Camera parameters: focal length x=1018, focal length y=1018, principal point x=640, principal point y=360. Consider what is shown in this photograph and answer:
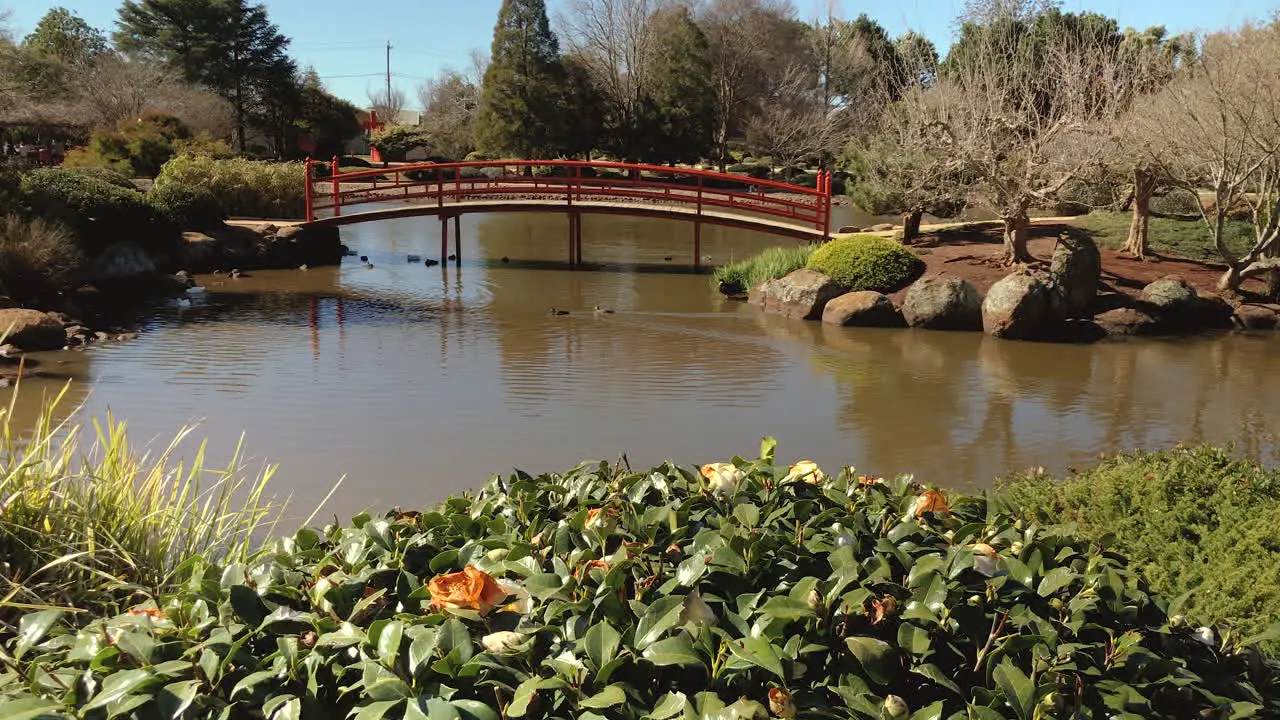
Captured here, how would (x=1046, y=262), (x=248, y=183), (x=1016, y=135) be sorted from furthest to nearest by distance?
(x=248, y=183) < (x=1016, y=135) < (x=1046, y=262)

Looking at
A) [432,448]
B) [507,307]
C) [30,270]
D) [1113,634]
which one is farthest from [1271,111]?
[30,270]

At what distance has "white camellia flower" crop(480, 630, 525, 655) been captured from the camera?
1.92 metres

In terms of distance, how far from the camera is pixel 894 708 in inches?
74.0

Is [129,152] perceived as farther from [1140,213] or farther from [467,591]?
[467,591]

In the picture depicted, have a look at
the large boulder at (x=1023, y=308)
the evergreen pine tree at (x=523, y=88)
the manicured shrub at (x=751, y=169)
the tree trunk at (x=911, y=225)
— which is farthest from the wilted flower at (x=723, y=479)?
the manicured shrub at (x=751, y=169)

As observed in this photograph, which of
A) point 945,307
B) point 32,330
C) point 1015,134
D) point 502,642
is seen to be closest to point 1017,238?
point 1015,134

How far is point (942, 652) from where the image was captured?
2051 mm

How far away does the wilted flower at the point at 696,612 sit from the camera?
2018 mm

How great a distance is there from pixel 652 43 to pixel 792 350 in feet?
101

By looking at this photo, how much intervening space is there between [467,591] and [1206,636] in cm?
168

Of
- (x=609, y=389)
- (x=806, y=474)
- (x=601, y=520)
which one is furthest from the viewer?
(x=609, y=389)

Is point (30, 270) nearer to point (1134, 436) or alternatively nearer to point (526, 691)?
point (1134, 436)

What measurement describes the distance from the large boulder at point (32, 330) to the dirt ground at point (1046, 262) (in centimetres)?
1127

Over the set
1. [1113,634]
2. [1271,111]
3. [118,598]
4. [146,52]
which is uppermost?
[146,52]
